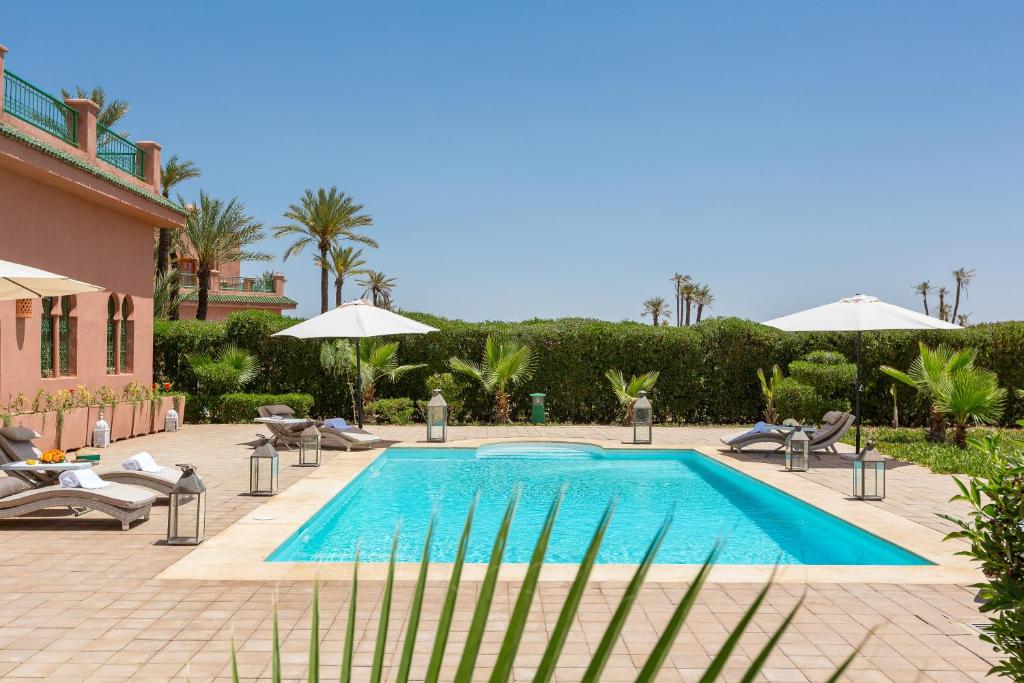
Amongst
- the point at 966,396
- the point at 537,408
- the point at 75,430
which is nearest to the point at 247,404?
the point at 75,430

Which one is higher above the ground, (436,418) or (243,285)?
(243,285)

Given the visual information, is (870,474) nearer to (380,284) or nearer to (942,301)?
(380,284)

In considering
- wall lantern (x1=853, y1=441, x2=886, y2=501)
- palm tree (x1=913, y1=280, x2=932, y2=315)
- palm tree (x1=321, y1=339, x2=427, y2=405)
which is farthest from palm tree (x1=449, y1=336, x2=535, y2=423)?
palm tree (x1=913, y1=280, x2=932, y2=315)

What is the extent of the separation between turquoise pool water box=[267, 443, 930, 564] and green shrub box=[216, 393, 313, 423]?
5.41m

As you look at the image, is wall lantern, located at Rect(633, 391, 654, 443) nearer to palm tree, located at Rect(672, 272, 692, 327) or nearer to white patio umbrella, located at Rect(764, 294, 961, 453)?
white patio umbrella, located at Rect(764, 294, 961, 453)

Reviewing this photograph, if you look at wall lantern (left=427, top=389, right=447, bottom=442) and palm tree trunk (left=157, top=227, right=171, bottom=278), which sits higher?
palm tree trunk (left=157, top=227, right=171, bottom=278)

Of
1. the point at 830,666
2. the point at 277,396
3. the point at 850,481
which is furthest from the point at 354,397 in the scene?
the point at 830,666

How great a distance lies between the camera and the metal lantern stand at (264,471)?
32.2 feet

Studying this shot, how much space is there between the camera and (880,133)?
811 inches

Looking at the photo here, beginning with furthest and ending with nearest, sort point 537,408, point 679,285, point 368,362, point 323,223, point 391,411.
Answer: point 679,285
point 323,223
point 537,408
point 368,362
point 391,411

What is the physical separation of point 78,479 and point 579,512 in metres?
5.79

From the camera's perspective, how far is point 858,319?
44.4 ft

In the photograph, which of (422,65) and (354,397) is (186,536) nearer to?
(354,397)

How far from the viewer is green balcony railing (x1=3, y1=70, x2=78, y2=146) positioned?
13742 mm
